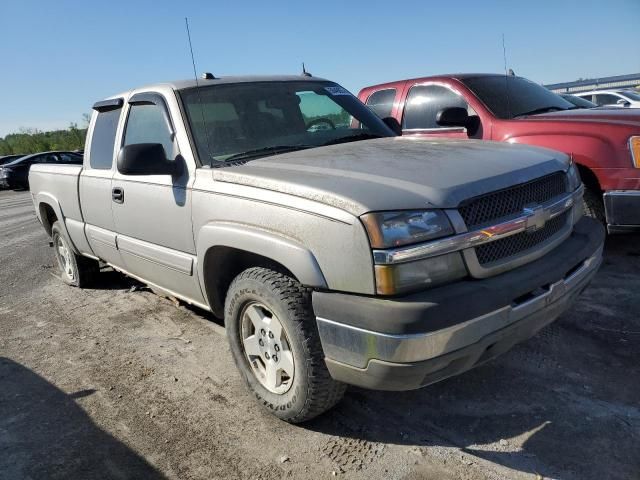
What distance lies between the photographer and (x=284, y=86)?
157 inches

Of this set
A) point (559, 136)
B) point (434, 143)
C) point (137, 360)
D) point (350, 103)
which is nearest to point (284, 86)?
point (350, 103)

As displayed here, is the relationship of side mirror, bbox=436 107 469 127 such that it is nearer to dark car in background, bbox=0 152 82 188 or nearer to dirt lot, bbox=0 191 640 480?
dirt lot, bbox=0 191 640 480

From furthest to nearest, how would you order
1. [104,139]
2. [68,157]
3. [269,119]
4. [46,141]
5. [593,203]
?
[46,141], [68,157], [593,203], [104,139], [269,119]

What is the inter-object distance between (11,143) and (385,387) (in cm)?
6082

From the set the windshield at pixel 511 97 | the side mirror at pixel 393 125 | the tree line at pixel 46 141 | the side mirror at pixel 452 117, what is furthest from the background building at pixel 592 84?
the tree line at pixel 46 141

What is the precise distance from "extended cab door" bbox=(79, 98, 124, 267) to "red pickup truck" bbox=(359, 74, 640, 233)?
2.32m

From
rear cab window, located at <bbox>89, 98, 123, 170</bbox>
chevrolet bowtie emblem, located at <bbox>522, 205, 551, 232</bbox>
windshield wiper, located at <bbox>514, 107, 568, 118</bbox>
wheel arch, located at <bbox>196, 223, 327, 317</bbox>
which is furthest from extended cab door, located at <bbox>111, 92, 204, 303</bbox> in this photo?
windshield wiper, located at <bbox>514, 107, 568, 118</bbox>

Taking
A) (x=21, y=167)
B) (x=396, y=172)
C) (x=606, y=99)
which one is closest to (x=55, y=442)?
(x=396, y=172)

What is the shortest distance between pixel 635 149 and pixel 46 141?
179 feet

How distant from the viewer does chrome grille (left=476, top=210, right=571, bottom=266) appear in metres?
2.43

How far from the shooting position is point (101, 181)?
14.3ft

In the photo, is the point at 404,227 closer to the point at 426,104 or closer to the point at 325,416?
the point at 325,416

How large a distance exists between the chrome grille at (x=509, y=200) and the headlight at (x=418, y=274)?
0.63ft

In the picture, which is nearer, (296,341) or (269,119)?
(296,341)
